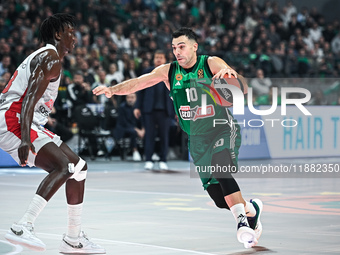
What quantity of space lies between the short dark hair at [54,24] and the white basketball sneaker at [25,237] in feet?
5.42

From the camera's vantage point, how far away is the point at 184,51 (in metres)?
7.14

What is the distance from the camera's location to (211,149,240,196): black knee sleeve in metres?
6.73

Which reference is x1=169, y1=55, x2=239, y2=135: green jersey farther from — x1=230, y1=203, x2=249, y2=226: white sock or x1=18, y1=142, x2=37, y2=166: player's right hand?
x1=18, y1=142, x2=37, y2=166: player's right hand

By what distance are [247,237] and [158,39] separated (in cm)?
1613

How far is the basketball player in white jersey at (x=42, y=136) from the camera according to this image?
5867 mm

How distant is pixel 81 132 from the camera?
17.1 meters

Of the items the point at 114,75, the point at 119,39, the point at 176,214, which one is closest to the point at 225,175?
the point at 176,214

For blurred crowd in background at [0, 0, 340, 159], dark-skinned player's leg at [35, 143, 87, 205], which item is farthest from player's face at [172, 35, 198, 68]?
blurred crowd in background at [0, 0, 340, 159]

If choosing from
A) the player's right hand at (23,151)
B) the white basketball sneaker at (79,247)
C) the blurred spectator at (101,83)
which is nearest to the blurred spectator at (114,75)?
the blurred spectator at (101,83)

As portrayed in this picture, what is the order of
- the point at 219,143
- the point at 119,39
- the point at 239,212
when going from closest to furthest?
the point at 239,212 < the point at 219,143 < the point at 119,39

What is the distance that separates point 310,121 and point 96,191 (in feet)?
26.8

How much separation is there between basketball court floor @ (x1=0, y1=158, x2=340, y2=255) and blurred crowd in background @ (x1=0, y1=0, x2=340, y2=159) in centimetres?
393

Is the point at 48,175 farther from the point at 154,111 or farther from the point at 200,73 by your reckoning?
the point at 154,111

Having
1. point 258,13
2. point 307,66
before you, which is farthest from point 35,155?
point 258,13
